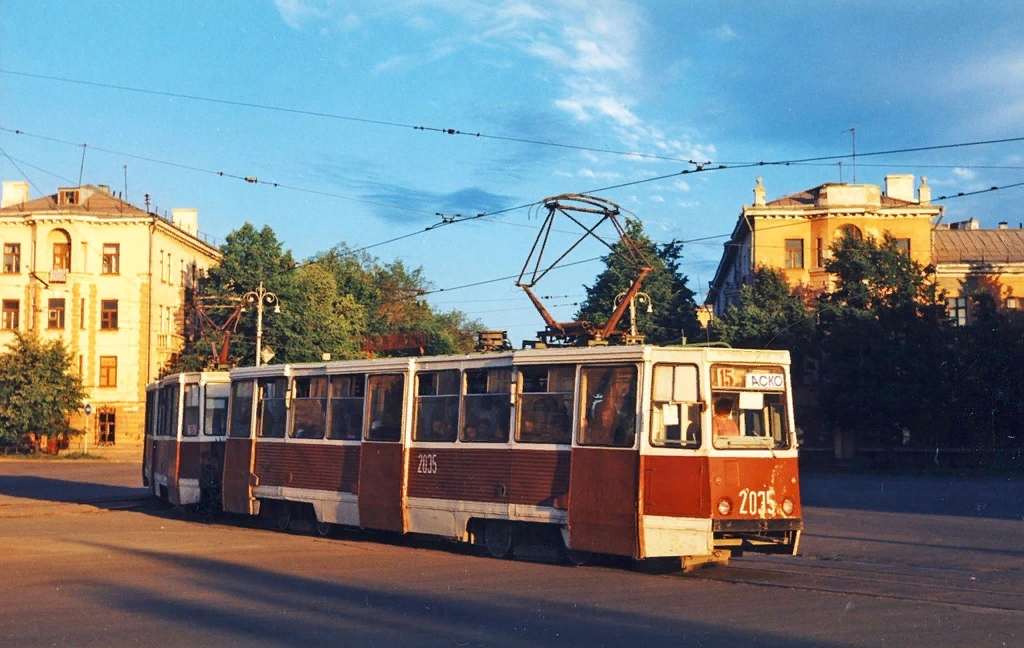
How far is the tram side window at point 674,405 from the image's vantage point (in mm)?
13023

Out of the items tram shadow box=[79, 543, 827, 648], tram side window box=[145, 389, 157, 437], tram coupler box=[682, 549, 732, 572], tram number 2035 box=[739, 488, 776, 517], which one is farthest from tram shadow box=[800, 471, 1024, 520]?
tram side window box=[145, 389, 157, 437]

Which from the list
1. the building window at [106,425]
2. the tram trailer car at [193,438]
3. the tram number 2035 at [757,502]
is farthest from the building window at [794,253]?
the tram number 2035 at [757,502]

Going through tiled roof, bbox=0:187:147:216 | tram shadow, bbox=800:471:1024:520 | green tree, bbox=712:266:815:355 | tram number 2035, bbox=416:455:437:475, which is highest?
tiled roof, bbox=0:187:147:216

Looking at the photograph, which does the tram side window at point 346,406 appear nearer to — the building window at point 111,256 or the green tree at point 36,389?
the green tree at point 36,389


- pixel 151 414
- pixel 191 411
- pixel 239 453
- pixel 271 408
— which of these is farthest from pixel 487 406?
pixel 151 414

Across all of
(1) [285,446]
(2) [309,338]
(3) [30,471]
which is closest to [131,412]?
(2) [309,338]

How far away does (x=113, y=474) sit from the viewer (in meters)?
43.4

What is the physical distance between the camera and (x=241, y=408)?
67.6ft

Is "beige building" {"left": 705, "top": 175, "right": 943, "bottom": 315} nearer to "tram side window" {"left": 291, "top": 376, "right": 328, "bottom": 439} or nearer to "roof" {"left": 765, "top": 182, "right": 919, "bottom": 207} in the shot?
"roof" {"left": 765, "top": 182, "right": 919, "bottom": 207}

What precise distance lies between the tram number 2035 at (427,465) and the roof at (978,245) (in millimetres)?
48978

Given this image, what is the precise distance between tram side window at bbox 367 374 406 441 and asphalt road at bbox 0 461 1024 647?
1661mm

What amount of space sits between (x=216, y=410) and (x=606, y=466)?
1099 centimetres

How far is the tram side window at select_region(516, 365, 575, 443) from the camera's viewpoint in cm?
1411

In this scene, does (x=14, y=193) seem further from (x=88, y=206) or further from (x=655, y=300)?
(x=655, y=300)
